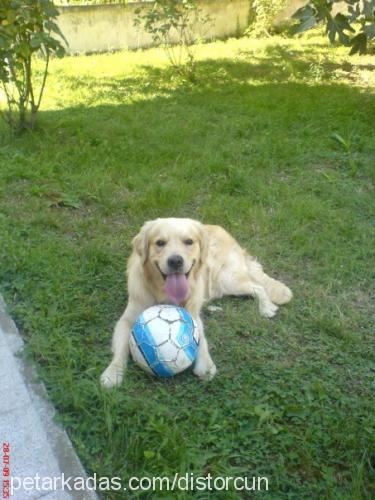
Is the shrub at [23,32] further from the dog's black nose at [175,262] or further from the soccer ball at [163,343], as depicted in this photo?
the soccer ball at [163,343]

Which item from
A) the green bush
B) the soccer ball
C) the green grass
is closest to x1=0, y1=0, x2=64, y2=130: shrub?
the green grass

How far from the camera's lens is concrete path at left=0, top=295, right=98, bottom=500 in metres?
2.36

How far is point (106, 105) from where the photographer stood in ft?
27.4

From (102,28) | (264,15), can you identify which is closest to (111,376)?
(102,28)

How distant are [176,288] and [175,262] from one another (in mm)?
175

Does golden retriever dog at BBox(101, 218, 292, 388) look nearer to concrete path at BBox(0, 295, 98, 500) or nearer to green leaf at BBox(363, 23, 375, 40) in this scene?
concrete path at BBox(0, 295, 98, 500)

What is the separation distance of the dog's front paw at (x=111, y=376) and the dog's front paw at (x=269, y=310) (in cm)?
122

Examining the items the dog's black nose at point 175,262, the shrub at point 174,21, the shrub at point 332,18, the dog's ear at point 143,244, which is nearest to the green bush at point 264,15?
the shrub at point 174,21

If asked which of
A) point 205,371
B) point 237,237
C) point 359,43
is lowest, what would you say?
point 237,237

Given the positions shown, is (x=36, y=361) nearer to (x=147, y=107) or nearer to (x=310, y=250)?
(x=310, y=250)

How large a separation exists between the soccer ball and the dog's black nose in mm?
346

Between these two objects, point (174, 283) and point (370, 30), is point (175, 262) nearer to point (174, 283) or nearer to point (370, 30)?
point (174, 283)

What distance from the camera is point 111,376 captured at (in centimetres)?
305

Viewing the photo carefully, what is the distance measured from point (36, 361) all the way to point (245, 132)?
5053mm
